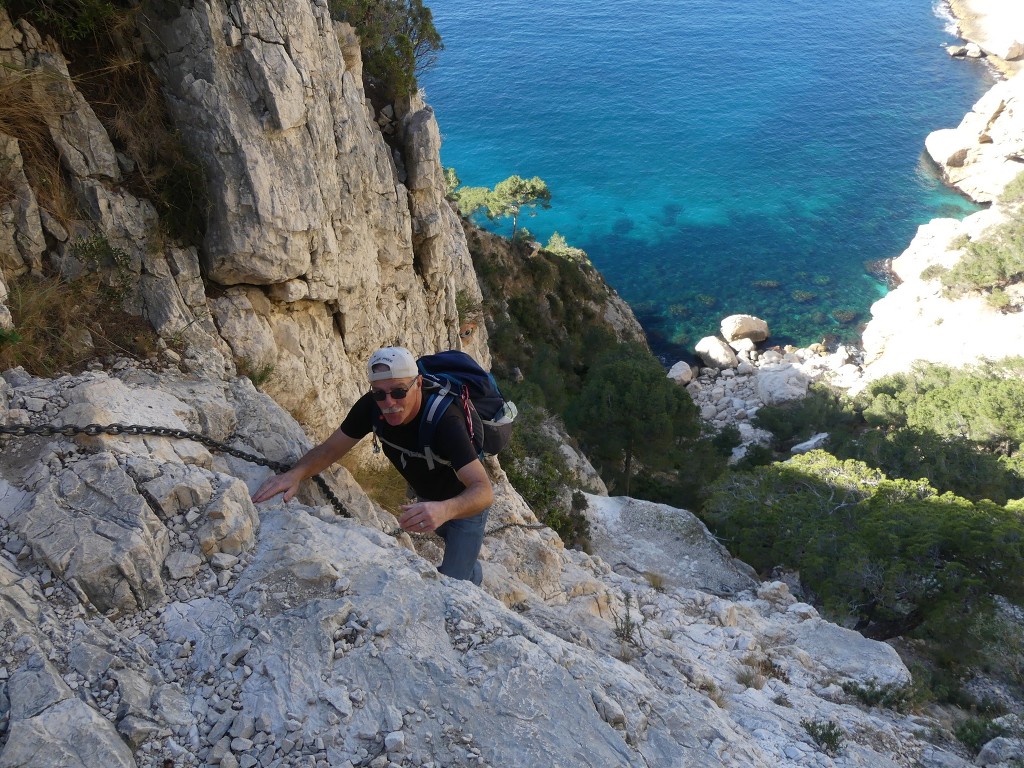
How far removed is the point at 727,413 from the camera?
38656 mm

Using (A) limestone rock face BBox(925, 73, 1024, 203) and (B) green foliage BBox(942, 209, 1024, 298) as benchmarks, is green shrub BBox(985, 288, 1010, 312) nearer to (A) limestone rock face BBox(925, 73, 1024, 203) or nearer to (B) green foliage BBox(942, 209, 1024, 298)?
(B) green foliage BBox(942, 209, 1024, 298)

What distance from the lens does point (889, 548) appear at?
13.0 m

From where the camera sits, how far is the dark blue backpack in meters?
4.67

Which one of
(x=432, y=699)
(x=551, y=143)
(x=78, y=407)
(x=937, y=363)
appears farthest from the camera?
(x=551, y=143)

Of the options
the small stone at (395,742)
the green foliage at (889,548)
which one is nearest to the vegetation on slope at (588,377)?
the green foliage at (889,548)

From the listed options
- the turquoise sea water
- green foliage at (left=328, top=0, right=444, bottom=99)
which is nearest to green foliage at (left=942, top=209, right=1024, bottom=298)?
the turquoise sea water

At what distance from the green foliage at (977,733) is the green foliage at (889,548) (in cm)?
483

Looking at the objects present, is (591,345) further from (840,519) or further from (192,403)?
(192,403)

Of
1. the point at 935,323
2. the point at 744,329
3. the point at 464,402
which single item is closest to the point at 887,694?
the point at 464,402

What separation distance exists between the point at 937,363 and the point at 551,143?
45.0 metres

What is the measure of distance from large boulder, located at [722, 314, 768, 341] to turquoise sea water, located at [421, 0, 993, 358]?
67.5 inches

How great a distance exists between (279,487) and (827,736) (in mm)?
5168

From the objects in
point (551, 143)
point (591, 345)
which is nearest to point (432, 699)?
point (591, 345)

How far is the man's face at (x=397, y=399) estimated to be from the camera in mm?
4531
